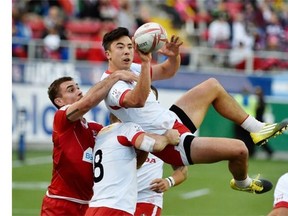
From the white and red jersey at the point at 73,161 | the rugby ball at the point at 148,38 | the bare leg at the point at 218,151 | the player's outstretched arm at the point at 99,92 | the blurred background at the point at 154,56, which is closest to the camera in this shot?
the rugby ball at the point at 148,38

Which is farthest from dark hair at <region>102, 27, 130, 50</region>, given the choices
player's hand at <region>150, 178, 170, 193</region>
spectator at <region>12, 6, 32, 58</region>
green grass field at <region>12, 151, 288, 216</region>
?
spectator at <region>12, 6, 32, 58</region>

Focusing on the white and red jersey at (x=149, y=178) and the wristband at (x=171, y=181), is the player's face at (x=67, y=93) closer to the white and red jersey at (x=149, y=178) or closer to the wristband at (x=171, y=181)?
the white and red jersey at (x=149, y=178)

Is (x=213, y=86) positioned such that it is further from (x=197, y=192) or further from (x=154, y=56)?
(x=154, y=56)

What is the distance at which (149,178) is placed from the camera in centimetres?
880

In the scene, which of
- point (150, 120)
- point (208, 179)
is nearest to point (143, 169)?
point (150, 120)

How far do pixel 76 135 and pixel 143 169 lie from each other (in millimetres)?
798

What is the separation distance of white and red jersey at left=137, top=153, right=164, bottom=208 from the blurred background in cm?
1137

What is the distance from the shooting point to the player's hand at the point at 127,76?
A: 799 cm

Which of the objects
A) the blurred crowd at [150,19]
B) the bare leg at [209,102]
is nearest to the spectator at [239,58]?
the blurred crowd at [150,19]

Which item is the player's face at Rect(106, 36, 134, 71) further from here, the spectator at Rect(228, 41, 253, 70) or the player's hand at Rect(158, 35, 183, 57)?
the spectator at Rect(228, 41, 253, 70)

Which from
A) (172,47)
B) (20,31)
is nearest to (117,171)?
(172,47)

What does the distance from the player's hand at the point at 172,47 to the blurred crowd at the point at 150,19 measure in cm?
1428

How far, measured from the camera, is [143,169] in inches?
350

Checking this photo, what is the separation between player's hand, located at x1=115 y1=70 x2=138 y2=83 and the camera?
315 inches
